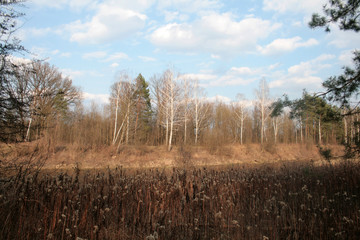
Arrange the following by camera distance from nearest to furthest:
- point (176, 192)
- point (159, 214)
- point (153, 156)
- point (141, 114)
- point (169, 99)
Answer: point (159, 214)
point (176, 192)
point (153, 156)
point (169, 99)
point (141, 114)

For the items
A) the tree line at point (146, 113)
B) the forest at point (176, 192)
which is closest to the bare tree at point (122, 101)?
the tree line at point (146, 113)

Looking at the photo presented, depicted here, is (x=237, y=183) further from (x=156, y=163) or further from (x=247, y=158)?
(x=247, y=158)

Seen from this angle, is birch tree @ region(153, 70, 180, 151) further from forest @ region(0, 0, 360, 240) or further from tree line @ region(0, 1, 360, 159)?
forest @ region(0, 0, 360, 240)

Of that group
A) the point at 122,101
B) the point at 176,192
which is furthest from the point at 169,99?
the point at 176,192

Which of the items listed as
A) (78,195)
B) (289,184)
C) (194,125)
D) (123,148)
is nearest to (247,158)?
(194,125)

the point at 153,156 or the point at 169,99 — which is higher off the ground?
the point at 169,99

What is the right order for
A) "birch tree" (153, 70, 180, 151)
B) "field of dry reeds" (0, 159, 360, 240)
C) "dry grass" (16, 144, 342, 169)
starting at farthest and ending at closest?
"birch tree" (153, 70, 180, 151)
"dry grass" (16, 144, 342, 169)
"field of dry reeds" (0, 159, 360, 240)

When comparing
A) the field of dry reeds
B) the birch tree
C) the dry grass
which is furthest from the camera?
the birch tree

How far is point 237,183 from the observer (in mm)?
6793

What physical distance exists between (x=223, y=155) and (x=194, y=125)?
8642 millimetres

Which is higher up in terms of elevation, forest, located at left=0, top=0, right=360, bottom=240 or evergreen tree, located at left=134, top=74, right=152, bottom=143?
evergreen tree, located at left=134, top=74, right=152, bottom=143

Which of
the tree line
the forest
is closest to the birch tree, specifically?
the tree line

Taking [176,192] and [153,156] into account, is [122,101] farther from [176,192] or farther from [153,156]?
[176,192]

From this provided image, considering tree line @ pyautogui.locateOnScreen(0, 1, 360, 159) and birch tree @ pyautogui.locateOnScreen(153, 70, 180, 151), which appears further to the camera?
birch tree @ pyautogui.locateOnScreen(153, 70, 180, 151)
